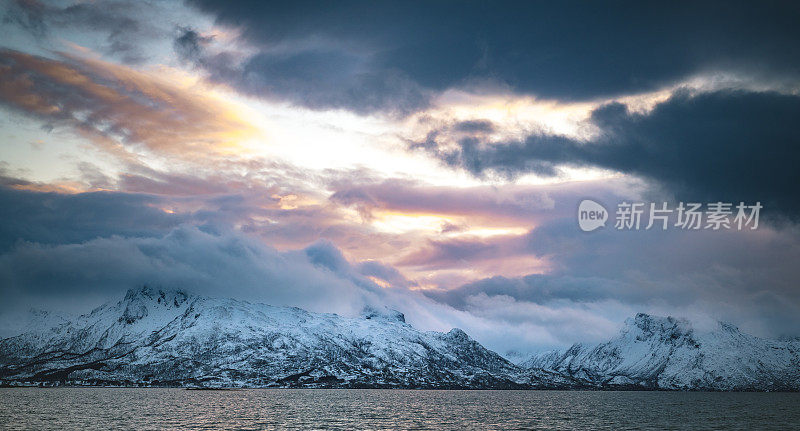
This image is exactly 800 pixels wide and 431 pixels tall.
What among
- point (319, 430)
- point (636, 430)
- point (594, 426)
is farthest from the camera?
point (594, 426)

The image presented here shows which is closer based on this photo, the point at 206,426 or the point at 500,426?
the point at 206,426

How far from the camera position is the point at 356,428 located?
6570 inches

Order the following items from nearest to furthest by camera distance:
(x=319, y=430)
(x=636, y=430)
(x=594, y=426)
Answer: (x=319, y=430) → (x=636, y=430) → (x=594, y=426)

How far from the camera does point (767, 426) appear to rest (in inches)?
7840

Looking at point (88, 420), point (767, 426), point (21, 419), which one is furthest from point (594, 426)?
point (21, 419)

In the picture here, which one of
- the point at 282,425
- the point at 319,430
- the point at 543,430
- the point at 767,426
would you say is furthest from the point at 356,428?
the point at 767,426

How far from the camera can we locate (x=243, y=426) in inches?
6629

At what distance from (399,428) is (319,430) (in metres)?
23.2

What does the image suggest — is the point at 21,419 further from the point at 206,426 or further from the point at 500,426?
the point at 500,426

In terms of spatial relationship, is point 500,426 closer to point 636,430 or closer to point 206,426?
point 636,430

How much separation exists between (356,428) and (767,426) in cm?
13504

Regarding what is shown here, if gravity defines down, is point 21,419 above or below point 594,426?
below

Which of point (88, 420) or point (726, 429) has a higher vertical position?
point (726, 429)

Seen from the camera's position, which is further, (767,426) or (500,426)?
(767,426)
